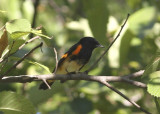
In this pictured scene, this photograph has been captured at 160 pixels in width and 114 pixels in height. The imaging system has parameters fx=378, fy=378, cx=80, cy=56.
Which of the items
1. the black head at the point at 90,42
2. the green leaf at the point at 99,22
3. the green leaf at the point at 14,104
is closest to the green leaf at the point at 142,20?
the green leaf at the point at 99,22

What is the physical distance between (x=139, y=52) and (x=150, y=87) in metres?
2.53

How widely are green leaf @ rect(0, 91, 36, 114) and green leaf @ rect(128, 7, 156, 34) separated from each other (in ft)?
5.80

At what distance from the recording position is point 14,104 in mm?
2131

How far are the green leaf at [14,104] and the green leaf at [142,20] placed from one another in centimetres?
177

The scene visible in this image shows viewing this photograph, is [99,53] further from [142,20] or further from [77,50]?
[142,20]

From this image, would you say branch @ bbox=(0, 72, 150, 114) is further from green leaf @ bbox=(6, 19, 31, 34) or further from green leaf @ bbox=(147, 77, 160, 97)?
green leaf @ bbox=(6, 19, 31, 34)

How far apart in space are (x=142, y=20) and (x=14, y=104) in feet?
6.54

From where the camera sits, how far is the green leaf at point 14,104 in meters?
2.11

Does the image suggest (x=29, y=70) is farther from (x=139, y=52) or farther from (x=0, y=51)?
(x=0, y=51)

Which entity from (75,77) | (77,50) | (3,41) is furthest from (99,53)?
(3,41)

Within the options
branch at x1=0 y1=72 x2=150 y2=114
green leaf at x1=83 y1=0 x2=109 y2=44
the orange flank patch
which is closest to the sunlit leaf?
branch at x1=0 y1=72 x2=150 y2=114

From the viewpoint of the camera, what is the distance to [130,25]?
12.2 ft

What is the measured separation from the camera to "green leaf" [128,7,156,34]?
144 inches

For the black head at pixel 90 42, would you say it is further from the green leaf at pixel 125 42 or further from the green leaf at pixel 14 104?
the green leaf at pixel 14 104
